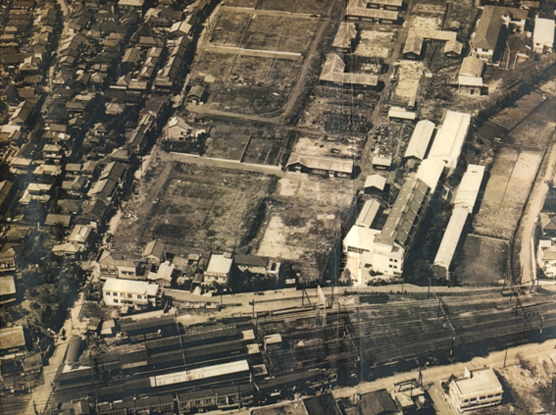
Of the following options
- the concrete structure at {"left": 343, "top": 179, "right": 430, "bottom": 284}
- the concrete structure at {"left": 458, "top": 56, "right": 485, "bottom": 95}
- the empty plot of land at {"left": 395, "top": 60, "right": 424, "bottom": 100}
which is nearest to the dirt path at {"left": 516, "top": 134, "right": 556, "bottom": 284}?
the concrete structure at {"left": 343, "top": 179, "right": 430, "bottom": 284}

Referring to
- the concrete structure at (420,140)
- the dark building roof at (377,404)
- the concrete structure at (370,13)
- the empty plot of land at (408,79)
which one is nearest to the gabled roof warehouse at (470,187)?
the concrete structure at (420,140)

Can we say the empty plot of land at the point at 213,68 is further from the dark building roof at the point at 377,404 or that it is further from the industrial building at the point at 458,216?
the dark building roof at the point at 377,404

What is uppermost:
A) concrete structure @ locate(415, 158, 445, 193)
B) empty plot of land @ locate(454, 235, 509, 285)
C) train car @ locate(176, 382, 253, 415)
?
concrete structure @ locate(415, 158, 445, 193)

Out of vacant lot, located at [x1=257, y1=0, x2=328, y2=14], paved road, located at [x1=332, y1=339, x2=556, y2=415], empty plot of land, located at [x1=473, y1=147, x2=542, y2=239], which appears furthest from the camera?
vacant lot, located at [x1=257, y1=0, x2=328, y2=14]

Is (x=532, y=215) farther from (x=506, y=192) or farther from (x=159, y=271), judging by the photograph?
(x=159, y=271)

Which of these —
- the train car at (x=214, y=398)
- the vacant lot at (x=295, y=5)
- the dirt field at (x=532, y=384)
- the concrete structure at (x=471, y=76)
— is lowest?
the dirt field at (x=532, y=384)

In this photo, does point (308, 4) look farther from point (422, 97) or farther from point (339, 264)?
point (339, 264)

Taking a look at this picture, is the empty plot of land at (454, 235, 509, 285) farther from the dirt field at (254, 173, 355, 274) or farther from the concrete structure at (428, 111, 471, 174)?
the dirt field at (254, 173, 355, 274)

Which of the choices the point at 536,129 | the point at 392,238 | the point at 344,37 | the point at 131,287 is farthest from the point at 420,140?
the point at 131,287
